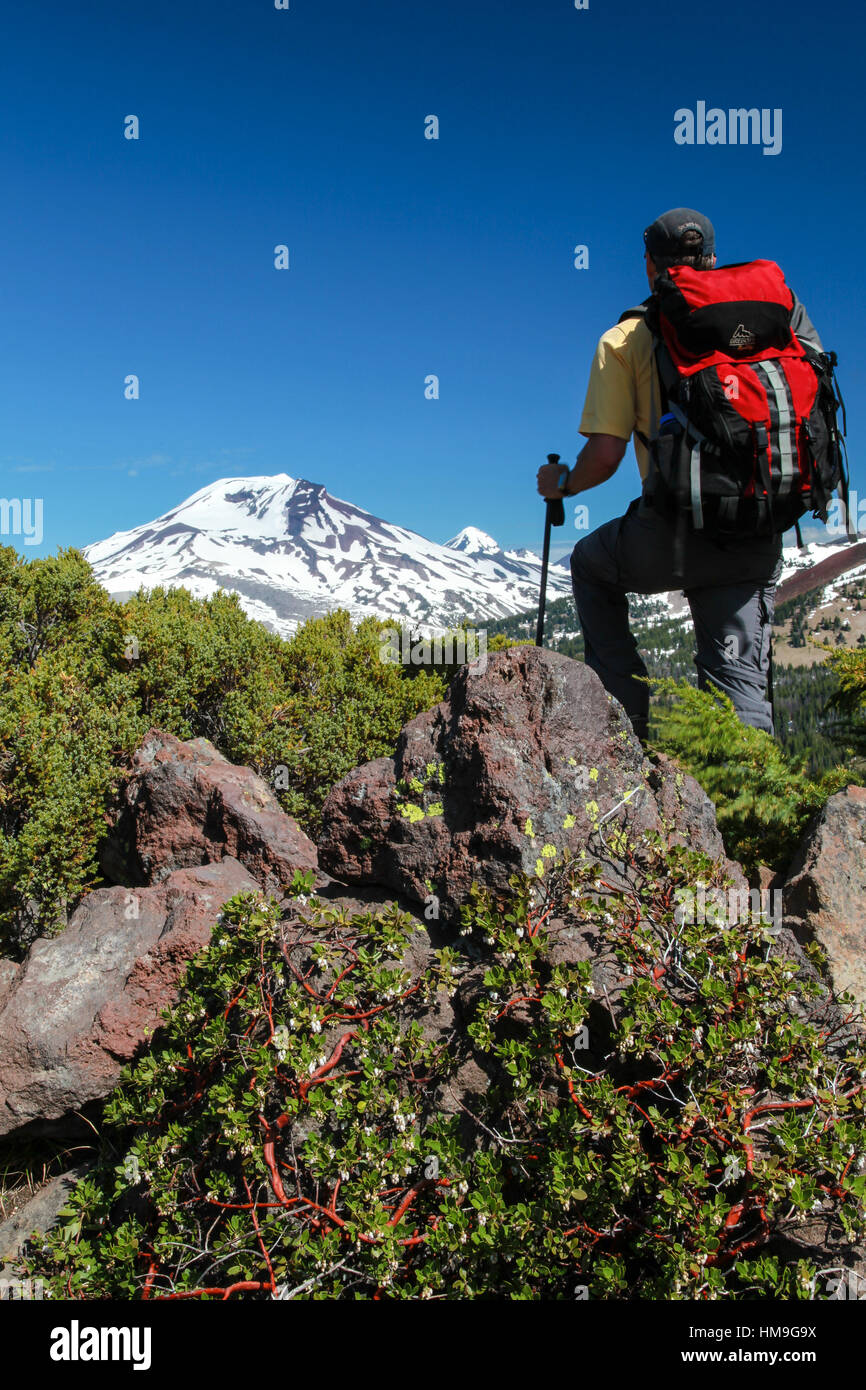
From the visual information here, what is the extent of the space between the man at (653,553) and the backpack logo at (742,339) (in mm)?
431

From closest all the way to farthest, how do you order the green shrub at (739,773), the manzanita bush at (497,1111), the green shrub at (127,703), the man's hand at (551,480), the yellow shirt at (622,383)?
the manzanita bush at (497,1111), the yellow shirt at (622,383), the green shrub at (739,773), the man's hand at (551,480), the green shrub at (127,703)

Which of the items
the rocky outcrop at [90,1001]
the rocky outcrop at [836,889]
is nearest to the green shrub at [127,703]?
the rocky outcrop at [90,1001]

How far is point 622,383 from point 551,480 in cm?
74

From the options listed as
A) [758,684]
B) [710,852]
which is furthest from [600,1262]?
[758,684]

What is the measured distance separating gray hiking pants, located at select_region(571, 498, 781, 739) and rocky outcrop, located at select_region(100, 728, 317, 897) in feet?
7.55

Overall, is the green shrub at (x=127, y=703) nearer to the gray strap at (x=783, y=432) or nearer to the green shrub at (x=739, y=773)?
the green shrub at (x=739, y=773)

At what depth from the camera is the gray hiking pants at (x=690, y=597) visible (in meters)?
4.37

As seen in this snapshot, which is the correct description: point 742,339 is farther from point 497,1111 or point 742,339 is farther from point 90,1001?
point 90,1001

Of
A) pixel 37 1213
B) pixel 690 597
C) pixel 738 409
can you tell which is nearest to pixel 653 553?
pixel 690 597

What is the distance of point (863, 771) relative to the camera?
5.95 metres

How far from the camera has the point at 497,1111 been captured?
9.85 feet

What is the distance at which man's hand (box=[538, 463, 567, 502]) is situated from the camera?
492 centimetres

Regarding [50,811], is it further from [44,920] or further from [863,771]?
[863,771]
